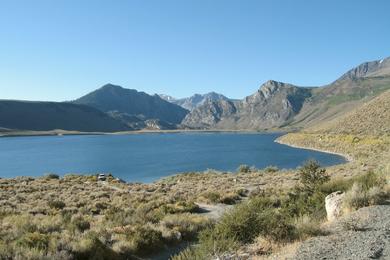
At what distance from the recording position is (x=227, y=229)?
11.8 metres

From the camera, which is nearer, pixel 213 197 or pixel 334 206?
pixel 334 206

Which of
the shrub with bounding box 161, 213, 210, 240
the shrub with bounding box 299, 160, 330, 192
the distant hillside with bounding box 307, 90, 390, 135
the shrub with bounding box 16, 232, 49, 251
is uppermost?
the distant hillside with bounding box 307, 90, 390, 135

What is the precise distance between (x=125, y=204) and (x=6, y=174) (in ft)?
195

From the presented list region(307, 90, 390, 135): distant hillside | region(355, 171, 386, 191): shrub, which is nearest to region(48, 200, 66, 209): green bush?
region(355, 171, 386, 191): shrub

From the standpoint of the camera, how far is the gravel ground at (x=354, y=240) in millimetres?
8734

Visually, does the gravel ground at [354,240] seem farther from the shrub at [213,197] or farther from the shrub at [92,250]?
the shrub at [213,197]

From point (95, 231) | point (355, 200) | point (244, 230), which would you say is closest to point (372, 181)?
point (355, 200)

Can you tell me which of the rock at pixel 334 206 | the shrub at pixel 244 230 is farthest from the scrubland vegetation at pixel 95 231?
the rock at pixel 334 206

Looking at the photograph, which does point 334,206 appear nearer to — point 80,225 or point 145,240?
point 145,240

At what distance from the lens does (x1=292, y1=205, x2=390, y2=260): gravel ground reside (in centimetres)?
873

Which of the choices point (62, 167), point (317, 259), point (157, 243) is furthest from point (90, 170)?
point (317, 259)

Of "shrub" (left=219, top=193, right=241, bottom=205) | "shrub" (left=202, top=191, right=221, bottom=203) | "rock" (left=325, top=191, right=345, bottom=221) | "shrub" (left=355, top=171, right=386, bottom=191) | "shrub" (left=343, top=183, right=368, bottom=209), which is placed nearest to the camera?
"rock" (left=325, top=191, right=345, bottom=221)

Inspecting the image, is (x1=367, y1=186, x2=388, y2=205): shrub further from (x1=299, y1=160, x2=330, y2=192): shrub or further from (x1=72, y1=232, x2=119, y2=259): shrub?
(x1=299, y1=160, x2=330, y2=192): shrub

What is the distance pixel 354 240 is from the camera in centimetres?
976
